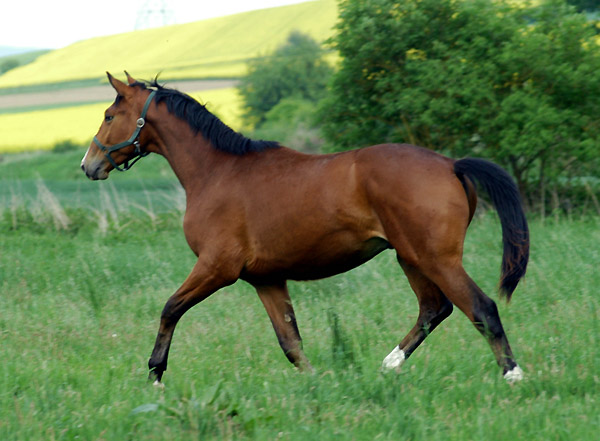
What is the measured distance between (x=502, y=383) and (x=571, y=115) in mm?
9885

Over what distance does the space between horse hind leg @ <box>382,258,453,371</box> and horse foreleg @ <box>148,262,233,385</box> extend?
1283mm

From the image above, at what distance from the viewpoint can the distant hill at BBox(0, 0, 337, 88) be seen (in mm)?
52719

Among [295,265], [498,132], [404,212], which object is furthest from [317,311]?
[498,132]

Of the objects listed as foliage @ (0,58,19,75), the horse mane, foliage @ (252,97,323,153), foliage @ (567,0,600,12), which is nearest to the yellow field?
foliage @ (252,97,323,153)

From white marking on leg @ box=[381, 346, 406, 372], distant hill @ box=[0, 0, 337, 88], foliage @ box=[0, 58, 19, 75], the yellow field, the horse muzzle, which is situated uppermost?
the horse muzzle

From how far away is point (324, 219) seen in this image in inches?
195

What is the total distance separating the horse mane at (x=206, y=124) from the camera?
5535mm

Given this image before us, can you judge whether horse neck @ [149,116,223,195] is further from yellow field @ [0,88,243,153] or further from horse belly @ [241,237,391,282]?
yellow field @ [0,88,243,153]

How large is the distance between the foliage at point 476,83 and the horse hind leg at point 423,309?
8.29 metres

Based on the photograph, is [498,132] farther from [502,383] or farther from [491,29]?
[502,383]


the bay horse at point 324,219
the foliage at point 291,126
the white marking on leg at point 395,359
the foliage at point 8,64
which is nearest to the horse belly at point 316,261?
the bay horse at point 324,219

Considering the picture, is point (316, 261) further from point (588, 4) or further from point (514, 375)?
point (588, 4)

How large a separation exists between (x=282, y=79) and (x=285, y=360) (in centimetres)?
4247

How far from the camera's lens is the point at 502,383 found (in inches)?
175
